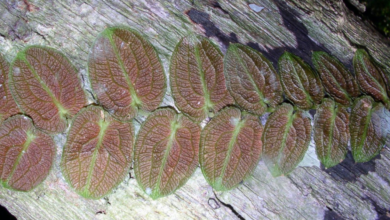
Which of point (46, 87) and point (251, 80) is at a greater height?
point (251, 80)

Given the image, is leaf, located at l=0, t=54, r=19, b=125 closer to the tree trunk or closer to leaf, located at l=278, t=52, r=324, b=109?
the tree trunk

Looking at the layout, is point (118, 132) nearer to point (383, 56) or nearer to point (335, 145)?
point (335, 145)

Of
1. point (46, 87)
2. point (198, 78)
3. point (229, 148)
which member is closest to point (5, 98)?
point (46, 87)

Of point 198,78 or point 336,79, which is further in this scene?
point 336,79

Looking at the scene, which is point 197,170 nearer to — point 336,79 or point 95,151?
point 95,151

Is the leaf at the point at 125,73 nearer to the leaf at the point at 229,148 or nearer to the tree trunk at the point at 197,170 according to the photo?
the tree trunk at the point at 197,170

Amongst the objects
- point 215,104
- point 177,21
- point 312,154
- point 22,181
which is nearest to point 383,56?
point 312,154

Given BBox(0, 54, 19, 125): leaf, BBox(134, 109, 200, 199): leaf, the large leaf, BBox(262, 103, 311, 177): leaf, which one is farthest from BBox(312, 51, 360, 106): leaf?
BBox(0, 54, 19, 125): leaf

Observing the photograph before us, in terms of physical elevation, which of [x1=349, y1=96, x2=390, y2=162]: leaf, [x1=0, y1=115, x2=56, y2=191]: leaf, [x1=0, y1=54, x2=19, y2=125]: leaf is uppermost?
[x1=349, y1=96, x2=390, y2=162]: leaf
